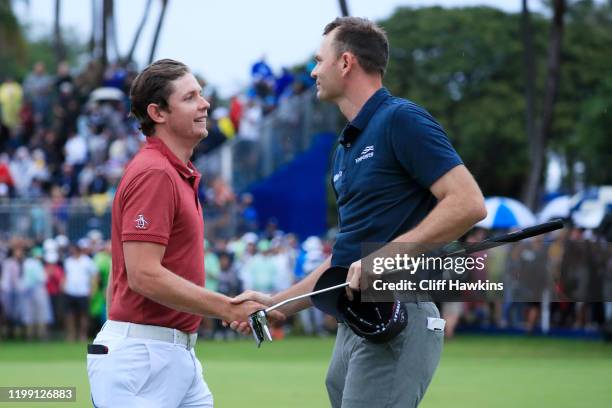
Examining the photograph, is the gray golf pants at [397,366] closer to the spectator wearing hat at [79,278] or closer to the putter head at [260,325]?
the putter head at [260,325]

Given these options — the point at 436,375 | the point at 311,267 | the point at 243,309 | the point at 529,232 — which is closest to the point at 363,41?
the point at 529,232

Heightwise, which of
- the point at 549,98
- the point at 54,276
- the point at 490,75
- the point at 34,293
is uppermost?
the point at 549,98

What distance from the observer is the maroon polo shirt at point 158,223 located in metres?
5.20

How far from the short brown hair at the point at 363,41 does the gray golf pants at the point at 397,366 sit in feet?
3.70

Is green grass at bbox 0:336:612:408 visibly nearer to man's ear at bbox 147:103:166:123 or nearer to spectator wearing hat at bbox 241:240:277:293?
spectator wearing hat at bbox 241:240:277:293

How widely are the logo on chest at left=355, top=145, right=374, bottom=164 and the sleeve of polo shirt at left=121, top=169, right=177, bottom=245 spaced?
0.84 m

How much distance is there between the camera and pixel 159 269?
5164 millimetres

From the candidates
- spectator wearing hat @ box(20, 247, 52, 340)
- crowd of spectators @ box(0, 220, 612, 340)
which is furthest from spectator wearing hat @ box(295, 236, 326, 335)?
spectator wearing hat @ box(20, 247, 52, 340)

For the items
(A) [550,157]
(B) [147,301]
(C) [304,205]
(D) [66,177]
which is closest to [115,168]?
(D) [66,177]

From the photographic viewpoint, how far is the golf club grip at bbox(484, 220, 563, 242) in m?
5.10

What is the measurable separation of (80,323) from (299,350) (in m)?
5.91

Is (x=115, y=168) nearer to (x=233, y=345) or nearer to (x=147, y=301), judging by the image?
(x=233, y=345)

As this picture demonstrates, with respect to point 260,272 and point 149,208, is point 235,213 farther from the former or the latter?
point 149,208

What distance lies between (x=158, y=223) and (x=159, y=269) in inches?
7.8
